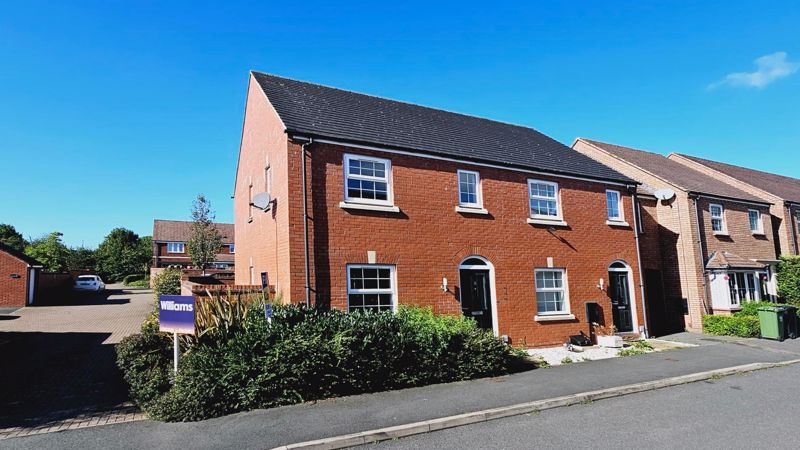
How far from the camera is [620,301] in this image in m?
16.3

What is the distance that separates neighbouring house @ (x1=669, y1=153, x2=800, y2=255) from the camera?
23500mm

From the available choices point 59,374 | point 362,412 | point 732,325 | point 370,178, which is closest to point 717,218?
point 732,325

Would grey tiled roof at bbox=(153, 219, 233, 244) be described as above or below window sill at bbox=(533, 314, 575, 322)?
above

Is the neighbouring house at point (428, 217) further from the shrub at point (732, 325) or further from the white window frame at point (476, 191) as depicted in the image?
the shrub at point (732, 325)

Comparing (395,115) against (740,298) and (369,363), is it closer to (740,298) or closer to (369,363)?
(369,363)

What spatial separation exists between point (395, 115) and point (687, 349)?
37.4 ft

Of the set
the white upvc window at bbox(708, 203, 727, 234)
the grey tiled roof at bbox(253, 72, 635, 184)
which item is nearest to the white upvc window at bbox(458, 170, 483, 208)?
the grey tiled roof at bbox(253, 72, 635, 184)

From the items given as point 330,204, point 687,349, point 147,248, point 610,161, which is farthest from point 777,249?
point 147,248

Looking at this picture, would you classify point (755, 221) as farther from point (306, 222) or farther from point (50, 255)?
point (50, 255)

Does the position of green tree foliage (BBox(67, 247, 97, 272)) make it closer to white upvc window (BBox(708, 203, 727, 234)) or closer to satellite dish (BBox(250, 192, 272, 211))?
satellite dish (BBox(250, 192, 272, 211))

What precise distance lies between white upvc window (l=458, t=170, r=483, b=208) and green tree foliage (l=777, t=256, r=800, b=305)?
16372mm

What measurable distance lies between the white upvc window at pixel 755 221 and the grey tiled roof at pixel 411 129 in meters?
10.2

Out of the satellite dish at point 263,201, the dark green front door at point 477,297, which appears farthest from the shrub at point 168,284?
the dark green front door at point 477,297

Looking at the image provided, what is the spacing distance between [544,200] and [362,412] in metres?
10.1
